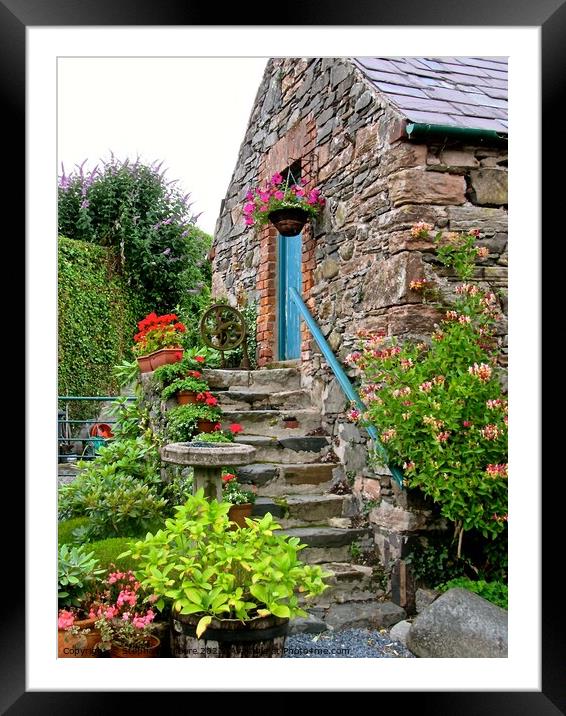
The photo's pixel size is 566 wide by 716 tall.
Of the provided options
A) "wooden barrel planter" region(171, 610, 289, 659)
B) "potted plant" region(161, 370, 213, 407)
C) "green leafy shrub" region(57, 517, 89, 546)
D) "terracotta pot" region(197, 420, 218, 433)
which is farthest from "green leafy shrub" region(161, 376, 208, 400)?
"wooden barrel planter" region(171, 610, 289, 659)

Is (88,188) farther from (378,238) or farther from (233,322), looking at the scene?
(378,238)

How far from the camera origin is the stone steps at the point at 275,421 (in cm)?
521

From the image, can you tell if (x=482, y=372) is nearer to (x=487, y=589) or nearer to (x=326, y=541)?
(x=487, y=589)

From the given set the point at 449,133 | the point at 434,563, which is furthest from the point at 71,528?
the point at 449,133

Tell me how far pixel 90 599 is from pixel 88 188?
24.5 ft

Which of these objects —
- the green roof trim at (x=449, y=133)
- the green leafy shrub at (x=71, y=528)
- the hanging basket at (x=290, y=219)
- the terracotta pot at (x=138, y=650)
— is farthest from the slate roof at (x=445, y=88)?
the green leafy shrub at (x=71, y=528)

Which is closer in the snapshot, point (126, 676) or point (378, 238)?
point (126, 676)
